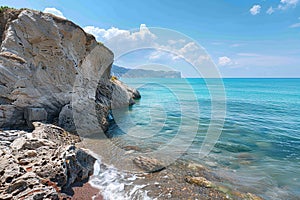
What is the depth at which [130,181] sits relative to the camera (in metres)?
6.94

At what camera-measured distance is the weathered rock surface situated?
435 centimetres

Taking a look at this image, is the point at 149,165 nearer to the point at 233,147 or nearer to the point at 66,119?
the point at 66,119

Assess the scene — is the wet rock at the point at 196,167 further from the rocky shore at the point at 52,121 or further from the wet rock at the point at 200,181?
the wet rock at the point at 200,181

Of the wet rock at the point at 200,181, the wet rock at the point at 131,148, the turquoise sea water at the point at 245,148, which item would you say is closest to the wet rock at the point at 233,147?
the turquoise sea water at the point at 245,148

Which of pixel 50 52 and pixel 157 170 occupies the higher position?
pixel 50 52

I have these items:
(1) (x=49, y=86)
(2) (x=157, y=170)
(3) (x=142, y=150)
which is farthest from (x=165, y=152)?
(1) (x=49, y=86)

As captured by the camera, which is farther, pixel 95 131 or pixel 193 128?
pixel 193 128

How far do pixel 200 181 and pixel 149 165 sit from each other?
7.29ft

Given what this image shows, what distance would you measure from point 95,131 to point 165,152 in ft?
16.1

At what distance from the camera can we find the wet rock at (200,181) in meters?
6.89

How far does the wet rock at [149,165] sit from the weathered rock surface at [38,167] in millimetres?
2026

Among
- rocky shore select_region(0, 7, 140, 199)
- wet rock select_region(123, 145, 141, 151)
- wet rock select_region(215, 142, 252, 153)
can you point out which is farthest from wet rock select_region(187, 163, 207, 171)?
rocky shore select_region(0, 7, 140, 199)

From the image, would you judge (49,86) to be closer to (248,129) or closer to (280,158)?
(280,158)

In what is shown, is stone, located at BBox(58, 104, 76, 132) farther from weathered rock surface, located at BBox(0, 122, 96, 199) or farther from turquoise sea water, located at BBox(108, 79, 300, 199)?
turquoise sea water, located at BBox(108, 79, 300, 199)
